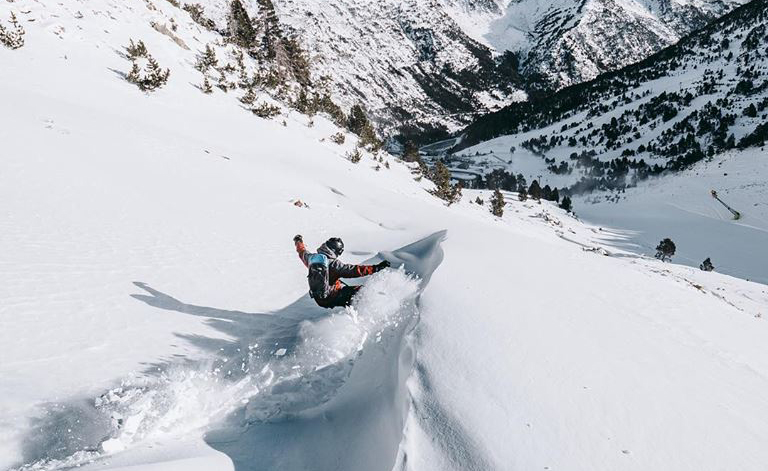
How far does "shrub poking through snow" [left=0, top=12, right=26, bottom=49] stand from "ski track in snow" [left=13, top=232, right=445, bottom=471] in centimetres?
1564

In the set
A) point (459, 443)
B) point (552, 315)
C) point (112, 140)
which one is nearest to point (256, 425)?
→ point (459, 443)

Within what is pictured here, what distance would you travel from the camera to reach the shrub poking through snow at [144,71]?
18094mm

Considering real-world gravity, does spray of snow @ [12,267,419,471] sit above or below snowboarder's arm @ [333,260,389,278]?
below

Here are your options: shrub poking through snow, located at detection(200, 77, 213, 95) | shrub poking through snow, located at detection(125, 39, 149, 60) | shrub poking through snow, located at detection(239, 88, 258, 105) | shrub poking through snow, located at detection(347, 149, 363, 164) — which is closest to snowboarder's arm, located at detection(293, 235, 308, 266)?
shrub poking through snow, located at detection(347, 149, 363, 164)

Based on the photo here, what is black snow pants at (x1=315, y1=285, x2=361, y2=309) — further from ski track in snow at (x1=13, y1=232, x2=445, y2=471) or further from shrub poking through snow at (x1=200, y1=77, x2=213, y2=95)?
shrub poking through snow at (x1=200, y1=77, x2=213, y2=95)

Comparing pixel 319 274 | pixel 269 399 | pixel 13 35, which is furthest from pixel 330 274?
pixel 13 35

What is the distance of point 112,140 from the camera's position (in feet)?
40.1

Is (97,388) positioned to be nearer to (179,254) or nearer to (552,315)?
(179,254)

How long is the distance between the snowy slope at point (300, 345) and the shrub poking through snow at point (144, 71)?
257 inches

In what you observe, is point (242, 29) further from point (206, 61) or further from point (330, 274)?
point (330, 274)

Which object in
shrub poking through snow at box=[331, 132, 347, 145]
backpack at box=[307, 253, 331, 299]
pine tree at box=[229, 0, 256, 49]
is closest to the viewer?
backpack at box=[307, 253, 331, 299]

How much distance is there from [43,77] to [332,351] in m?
16.9

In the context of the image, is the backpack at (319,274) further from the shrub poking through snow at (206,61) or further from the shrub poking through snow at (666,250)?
the shrub poking through snow at (666,250)

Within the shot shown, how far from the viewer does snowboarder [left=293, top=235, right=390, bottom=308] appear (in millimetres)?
6270
